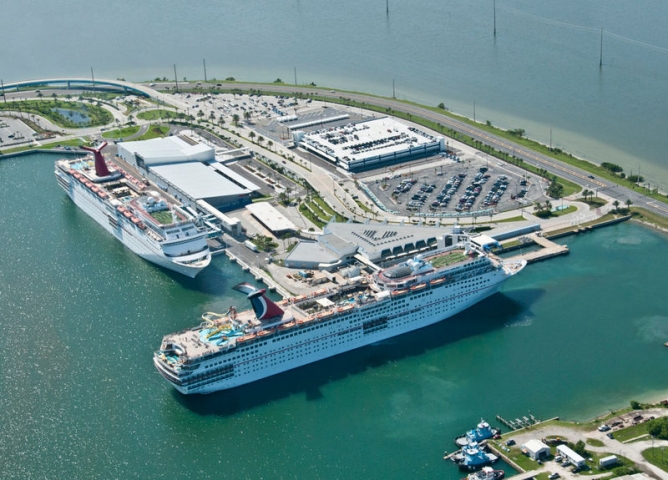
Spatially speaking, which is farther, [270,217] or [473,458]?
[270,217]

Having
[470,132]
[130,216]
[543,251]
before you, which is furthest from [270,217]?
[470,132]

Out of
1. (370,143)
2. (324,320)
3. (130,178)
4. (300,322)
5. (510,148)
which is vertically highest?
(370,143)

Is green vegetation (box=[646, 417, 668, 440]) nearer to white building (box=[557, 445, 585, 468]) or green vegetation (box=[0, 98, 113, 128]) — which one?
white building (box=[557, 445, 585, 468])

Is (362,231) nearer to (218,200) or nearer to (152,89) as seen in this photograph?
(218,200)

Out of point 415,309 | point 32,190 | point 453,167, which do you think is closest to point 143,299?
point 415,309

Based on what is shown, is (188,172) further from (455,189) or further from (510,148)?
(510,148)

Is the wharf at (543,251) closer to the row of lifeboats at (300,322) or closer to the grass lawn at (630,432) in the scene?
the row of lifeboats at (300,322)

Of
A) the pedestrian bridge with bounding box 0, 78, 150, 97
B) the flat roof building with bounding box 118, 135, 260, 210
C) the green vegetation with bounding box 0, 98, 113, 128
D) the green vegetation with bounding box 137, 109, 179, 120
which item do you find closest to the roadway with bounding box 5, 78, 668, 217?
the pedestrian bridge with bounding box 0, 78, 150, 97
